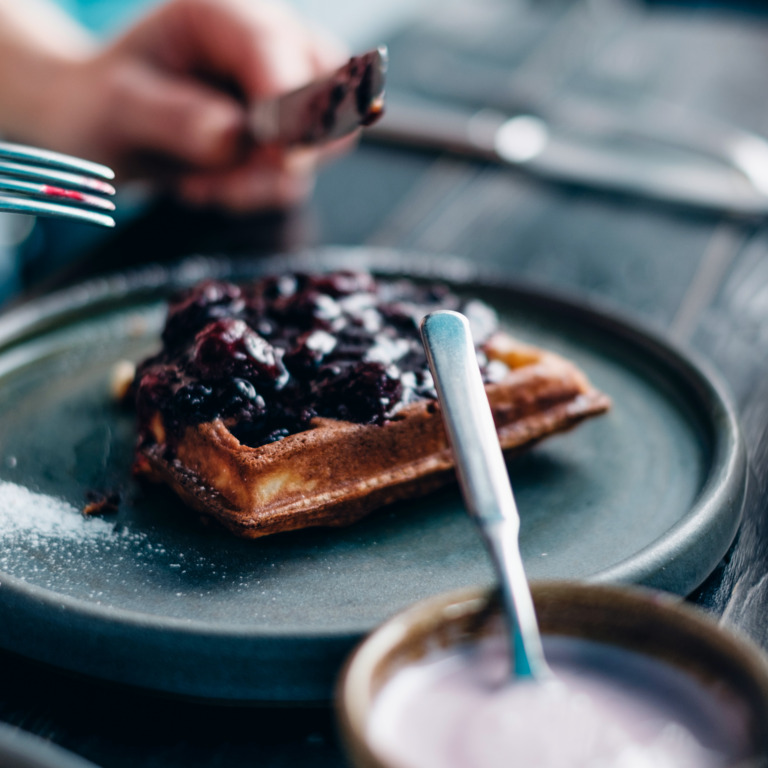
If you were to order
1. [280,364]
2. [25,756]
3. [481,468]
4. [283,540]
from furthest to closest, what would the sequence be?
[280,364] → [283,540] → [481,468] → [25,756]

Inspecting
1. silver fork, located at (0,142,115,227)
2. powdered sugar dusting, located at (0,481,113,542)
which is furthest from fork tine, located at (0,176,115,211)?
powdered sugar dusting, located at (0,481,113,542)

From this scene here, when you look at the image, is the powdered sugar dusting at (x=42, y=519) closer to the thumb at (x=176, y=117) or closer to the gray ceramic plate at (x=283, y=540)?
the gray ceramic plate at (x=283, y=540)

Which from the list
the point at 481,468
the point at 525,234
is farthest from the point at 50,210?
the point at 525,234

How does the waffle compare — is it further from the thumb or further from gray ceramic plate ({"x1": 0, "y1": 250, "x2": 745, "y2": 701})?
the thumb

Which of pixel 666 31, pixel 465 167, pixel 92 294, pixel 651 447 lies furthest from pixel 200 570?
pixel 666 31

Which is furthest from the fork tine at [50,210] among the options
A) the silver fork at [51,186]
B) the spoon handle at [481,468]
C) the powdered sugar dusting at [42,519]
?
the spoon handle at [481,468]

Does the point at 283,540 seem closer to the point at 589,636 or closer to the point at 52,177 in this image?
the point at 589,636

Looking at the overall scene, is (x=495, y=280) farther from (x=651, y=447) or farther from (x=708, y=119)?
(x=708, y=119)
